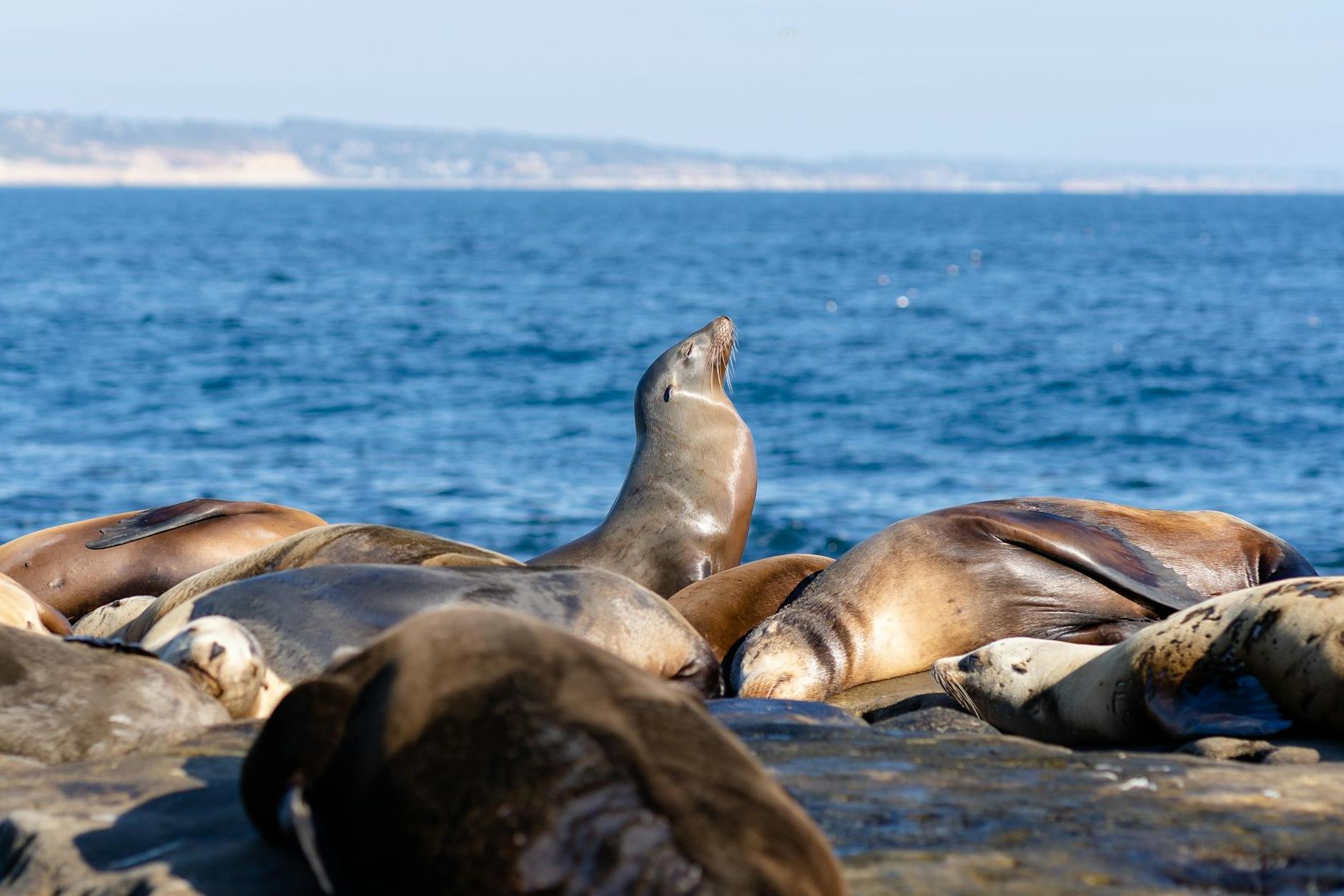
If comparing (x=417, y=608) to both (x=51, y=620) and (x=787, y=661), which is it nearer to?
(x=787, y=661)

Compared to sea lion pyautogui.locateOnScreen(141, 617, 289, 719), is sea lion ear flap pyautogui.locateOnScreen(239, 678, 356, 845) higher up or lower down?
higher up

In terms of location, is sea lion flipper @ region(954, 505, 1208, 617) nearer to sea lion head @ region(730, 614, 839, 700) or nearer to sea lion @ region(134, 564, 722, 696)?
sea lion head @ region(730, 614, 839, 700)

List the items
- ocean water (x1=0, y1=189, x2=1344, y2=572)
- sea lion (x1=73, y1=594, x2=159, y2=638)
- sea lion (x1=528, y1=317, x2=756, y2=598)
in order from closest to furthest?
sea lion (x1=73, y1=594, x2=159, y2=638) < sea lion (x1=528, y1=317, x2=756, y2=598) < ocean water (x1=0, y1=189, x2=1344, y2=572)

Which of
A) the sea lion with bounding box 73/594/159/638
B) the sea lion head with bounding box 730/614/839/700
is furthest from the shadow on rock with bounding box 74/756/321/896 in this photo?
the sea lion with bounding box 73/594/159/638

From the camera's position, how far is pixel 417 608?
4.89 metres

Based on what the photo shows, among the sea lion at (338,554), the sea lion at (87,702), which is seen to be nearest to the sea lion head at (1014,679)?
the sea lion at (338,554)

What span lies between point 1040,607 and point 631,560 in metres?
2.23

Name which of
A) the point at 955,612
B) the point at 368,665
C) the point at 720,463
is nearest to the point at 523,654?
the point at 368,665

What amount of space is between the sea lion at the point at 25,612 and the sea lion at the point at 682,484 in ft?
7.25

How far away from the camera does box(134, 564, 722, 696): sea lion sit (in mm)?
4820

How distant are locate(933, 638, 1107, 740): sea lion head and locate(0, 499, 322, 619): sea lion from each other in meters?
3.85

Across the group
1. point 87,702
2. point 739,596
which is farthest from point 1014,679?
point 87,702

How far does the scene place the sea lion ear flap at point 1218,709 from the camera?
4.31 m

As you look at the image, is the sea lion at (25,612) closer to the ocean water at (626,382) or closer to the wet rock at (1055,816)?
the wet rock at (1055,816)
